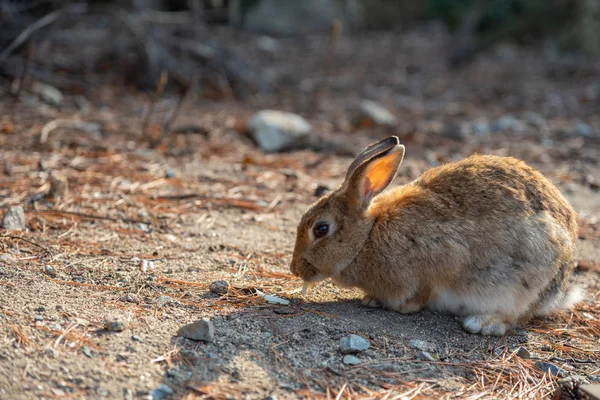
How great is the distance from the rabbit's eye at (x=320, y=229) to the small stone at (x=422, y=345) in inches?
31.7

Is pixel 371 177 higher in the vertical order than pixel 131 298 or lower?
higher

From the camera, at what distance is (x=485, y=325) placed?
3795 millimetres

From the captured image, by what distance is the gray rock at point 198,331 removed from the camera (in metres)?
3.17

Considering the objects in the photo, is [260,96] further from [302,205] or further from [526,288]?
[526,288]

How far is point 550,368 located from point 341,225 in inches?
54.2

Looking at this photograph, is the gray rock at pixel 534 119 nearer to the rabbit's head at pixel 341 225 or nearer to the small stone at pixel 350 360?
the rabbit's head at pixel 341 225

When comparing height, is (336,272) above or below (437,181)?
below

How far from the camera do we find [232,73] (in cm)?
957

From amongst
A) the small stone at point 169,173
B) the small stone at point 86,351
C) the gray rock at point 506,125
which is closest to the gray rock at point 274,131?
the small stone at point 169,173

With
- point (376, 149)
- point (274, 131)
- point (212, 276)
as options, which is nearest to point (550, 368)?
point (376, 149)

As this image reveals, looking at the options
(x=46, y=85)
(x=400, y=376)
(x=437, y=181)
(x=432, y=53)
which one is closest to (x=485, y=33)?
(x=432, y=53)

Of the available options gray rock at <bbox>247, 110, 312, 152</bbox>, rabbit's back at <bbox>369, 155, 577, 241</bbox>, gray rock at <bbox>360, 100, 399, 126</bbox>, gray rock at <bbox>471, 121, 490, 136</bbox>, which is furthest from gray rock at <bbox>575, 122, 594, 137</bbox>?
rabbit's back at <bbox>369, 155, 577, 241</bbox>

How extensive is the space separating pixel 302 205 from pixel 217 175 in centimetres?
98

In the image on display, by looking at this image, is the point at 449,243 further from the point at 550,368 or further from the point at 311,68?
the point at 311,68
